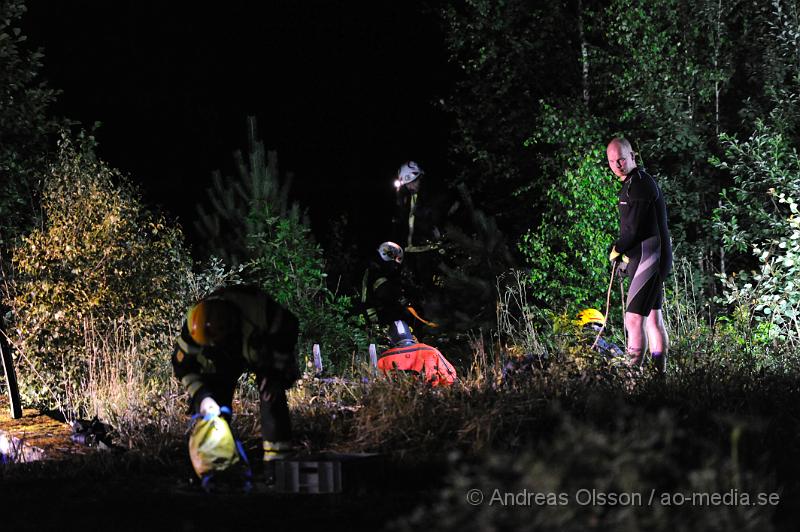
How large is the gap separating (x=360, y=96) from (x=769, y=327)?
9094mm

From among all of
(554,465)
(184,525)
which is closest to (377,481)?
(184,525)

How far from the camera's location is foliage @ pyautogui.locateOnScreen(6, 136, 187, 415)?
1037 cm

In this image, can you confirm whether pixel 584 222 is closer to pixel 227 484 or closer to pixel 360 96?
pixel 360 96

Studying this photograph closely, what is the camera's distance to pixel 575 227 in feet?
43.2

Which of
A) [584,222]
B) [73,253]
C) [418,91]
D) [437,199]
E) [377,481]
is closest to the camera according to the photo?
[377,481]

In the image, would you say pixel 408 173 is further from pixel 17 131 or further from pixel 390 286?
pixel 17 131

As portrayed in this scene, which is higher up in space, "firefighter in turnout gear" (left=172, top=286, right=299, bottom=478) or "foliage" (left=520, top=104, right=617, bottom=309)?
"foliage" (left=520, top=104, right=617, bottom=309)

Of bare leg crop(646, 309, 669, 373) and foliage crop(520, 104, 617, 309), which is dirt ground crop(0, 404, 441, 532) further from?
foliage crop(520, 104, 617, 309)

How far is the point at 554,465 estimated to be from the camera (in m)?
3.89

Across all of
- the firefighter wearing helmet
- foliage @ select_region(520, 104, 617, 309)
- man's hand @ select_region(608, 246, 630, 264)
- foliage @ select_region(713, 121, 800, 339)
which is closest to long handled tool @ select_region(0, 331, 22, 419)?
the firefighter wearing helmet

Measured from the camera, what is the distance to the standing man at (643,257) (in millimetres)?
8742

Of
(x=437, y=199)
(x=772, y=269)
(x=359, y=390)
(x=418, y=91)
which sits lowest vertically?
(x=359, y=390)

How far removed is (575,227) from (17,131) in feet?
19.2

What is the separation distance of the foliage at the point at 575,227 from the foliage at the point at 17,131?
522cm
